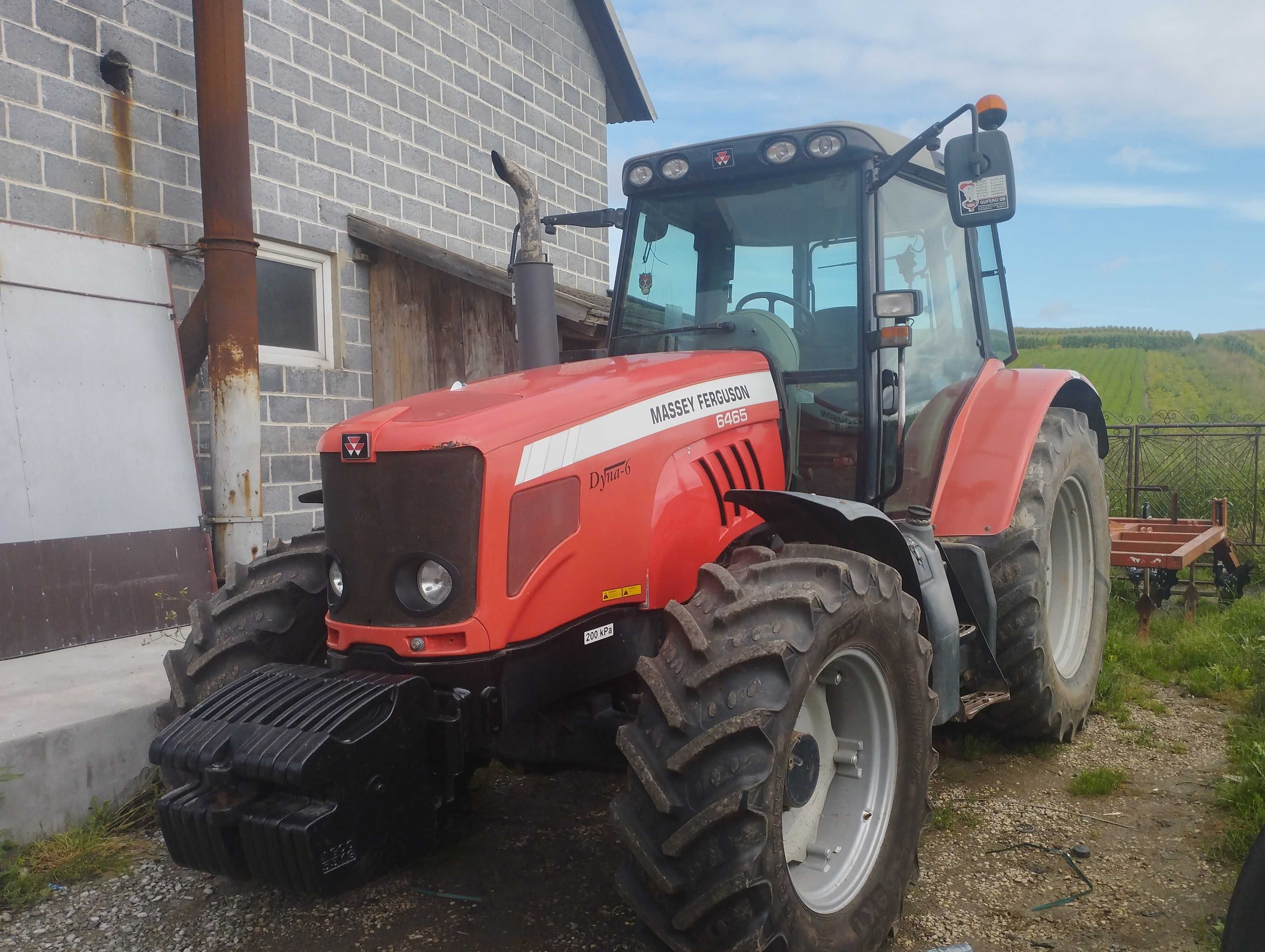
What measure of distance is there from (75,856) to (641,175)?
3.12 metres

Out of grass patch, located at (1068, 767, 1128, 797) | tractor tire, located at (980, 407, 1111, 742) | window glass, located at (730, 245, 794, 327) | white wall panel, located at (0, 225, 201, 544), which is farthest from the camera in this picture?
white wall panel, located at (0, 225, 201, 544)

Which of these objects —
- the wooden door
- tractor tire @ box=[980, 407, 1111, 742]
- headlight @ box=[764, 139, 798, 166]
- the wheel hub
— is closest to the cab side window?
tractor tire @ box=[980, 407, 1111, 742]

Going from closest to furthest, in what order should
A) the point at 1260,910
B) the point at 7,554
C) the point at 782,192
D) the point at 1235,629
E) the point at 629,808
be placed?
the point at 1260,910, the point at 629,808, the point at 782,192, the point at 7,554, the point at 1235,629

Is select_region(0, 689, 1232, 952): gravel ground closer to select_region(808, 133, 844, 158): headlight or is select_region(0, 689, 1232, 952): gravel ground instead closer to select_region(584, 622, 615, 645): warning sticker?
select_region(584, 622, 615, 645): warning sticker

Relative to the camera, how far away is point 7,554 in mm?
4812

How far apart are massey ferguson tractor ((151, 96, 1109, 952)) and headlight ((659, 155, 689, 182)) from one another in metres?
0.02

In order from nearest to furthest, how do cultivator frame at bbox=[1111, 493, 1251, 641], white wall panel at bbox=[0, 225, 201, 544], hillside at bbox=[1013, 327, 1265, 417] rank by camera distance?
white wall panel at bbox=[0, 225, 201, 544], cultivator frame at bbox=[1111, 493, 1251, 641], hillside at bbox=[1013, 327, 1265, 417]

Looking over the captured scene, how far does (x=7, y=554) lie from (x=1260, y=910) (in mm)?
5102

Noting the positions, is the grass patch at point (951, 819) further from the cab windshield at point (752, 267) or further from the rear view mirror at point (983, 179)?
the rear view mirror at point (983, 179)

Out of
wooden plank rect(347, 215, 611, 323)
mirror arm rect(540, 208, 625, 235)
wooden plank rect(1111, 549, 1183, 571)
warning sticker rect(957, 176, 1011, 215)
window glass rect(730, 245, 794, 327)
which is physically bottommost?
wooden plank rect(1111, 549, 1183, 571)

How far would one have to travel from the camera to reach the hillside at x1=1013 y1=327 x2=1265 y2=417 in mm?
23812

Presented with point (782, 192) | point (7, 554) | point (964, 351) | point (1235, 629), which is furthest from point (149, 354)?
point (1235, 629)

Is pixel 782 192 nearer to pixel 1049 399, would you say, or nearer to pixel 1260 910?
pixel 1049 399

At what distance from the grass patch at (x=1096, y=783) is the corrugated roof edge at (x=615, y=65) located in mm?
8647
